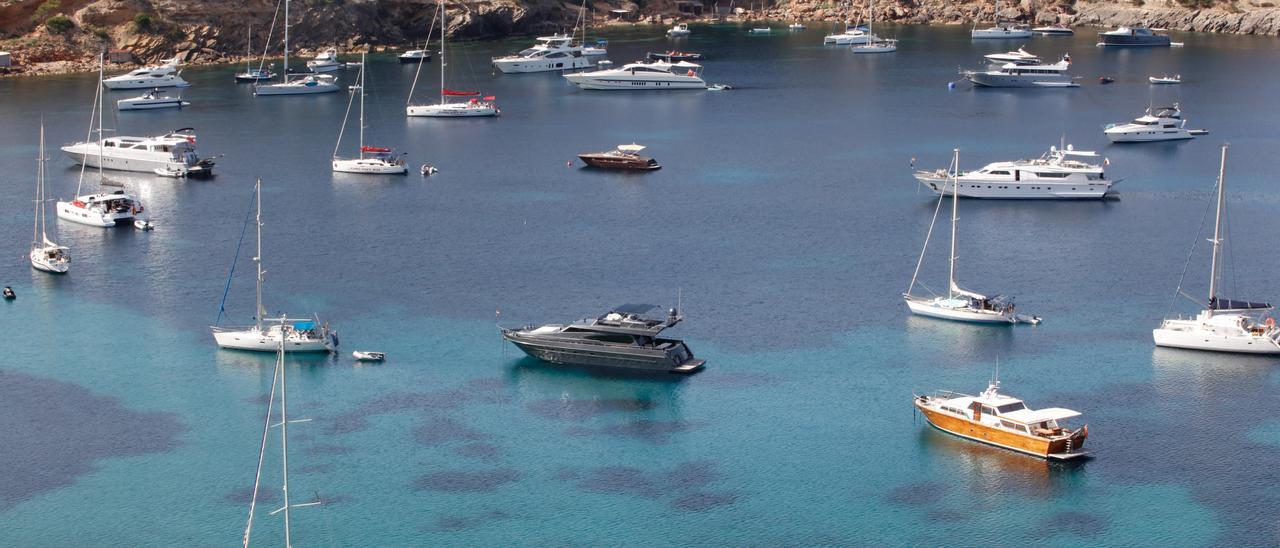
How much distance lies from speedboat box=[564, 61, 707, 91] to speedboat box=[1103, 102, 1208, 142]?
50.7 m

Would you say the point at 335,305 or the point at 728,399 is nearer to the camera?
the point at 728,399

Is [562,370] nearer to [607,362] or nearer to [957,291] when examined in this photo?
[607,362]

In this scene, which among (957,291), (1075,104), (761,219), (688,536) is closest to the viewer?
(688,536)

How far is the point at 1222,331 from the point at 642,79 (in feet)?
338

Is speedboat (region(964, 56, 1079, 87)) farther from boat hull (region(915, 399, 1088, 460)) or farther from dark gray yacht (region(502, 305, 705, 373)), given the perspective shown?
boat hull (region(915, 399, 1088, 460))

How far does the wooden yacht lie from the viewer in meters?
65.5

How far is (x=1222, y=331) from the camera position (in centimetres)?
7838

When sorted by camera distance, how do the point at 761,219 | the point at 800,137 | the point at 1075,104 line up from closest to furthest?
the point at 761,219
the point at 800,137
the point at 1075,104

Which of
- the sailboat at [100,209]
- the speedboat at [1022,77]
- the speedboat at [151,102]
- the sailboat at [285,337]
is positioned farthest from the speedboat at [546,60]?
the sailboat at [285,337]

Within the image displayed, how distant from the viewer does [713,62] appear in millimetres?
197000

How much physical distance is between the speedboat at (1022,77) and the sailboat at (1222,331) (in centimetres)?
9642

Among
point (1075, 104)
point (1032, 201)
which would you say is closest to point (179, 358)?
point (1032, 201)

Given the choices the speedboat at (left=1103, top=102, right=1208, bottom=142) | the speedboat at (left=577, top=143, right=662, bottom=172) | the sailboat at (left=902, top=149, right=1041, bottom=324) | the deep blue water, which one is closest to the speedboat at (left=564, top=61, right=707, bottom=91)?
the deep blue water

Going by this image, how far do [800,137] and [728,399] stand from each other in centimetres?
7291
